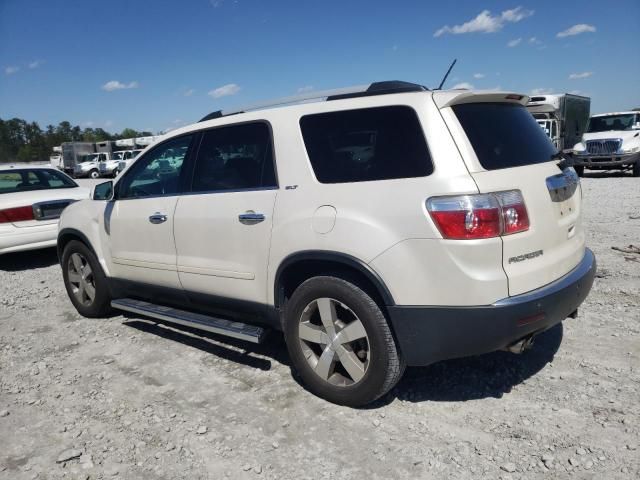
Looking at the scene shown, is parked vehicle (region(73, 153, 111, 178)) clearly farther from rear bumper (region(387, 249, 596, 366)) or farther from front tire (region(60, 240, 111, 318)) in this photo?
rear bumper (region(387, 249, 596, 366))

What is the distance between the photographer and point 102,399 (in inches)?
132

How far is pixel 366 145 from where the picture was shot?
2898 mm

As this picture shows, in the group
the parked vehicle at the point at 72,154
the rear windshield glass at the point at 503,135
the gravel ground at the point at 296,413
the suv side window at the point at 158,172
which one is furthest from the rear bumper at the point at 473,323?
the parked vehicle at the point at 72,154

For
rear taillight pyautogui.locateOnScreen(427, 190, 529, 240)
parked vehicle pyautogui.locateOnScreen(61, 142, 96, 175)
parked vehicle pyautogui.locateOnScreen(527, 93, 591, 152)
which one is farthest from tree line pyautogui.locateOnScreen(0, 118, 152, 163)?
rear taillight pyautogui.locateOnScreen(427, 190, 529, 240)

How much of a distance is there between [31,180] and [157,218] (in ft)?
17.1

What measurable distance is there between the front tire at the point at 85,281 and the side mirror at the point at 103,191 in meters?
0.56

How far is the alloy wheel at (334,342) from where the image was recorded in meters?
2.92

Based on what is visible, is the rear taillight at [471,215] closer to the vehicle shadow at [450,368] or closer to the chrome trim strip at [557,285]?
the chrome trim strip at [557,285]

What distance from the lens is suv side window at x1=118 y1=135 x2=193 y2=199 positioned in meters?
3.98

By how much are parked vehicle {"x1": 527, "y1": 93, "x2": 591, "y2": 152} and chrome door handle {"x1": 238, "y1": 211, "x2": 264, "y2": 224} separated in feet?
51.4

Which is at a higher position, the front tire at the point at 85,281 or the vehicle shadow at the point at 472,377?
the front tire at the point at 85,281

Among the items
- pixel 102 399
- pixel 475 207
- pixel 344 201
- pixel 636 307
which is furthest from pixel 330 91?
pixel 636 307

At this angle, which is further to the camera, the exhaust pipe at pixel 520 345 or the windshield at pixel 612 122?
the windshield at pixel 612 122

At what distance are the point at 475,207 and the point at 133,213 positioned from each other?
2962 millimetres
